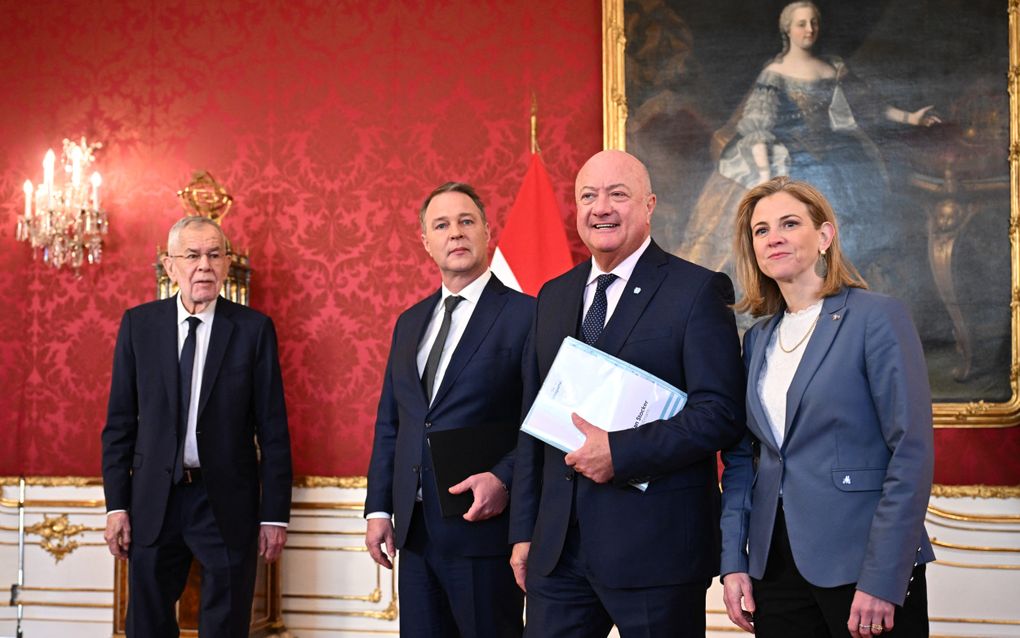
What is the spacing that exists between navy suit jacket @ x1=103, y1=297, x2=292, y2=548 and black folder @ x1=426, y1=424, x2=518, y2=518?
994mm

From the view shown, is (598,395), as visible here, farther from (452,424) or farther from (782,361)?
(452,424)

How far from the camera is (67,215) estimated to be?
447 cm

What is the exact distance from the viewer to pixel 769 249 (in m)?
2.05

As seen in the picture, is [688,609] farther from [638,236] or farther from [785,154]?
[785,154]

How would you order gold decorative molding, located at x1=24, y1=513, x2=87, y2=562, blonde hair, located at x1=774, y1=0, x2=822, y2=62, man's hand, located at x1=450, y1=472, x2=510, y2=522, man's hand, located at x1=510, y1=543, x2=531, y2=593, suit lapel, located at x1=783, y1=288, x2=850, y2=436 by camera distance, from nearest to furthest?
suit lapel, located at x1=783, y1=288, x2=850, y2=436 < man's hand, located at x1=510, y1=543, x2=531, y2=593 < man's hand, located at x1=450, y1=472, x2=510, y2=522 < blonde hair, located at x1=774, y1=0, x2=822, y2=62 < gold decorative molding, located at x1=24, y1=513, x2=87, y2=562

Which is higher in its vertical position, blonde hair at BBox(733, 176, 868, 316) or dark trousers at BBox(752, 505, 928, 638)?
blonde hair at BBox(733, 176, 868, 316)

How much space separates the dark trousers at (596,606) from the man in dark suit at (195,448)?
1421mm

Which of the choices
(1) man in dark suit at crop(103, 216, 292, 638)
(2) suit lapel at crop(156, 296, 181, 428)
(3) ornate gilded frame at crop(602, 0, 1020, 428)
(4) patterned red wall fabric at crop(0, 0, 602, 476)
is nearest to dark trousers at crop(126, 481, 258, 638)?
(1) man in dark suit at crop(103, 216, 292, 638)

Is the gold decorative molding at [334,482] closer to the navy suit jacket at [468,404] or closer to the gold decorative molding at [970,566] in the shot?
the navy suit jacket at [468,404]

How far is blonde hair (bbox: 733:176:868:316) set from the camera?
2.02m

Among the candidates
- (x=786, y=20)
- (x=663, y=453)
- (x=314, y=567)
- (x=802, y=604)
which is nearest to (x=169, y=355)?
(x=314, y=567)

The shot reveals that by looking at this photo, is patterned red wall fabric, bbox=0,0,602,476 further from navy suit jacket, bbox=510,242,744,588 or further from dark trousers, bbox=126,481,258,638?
navy suit jacket, bbox=510,242,744,588

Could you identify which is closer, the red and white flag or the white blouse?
the white blouse

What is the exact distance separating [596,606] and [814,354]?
719 mm
